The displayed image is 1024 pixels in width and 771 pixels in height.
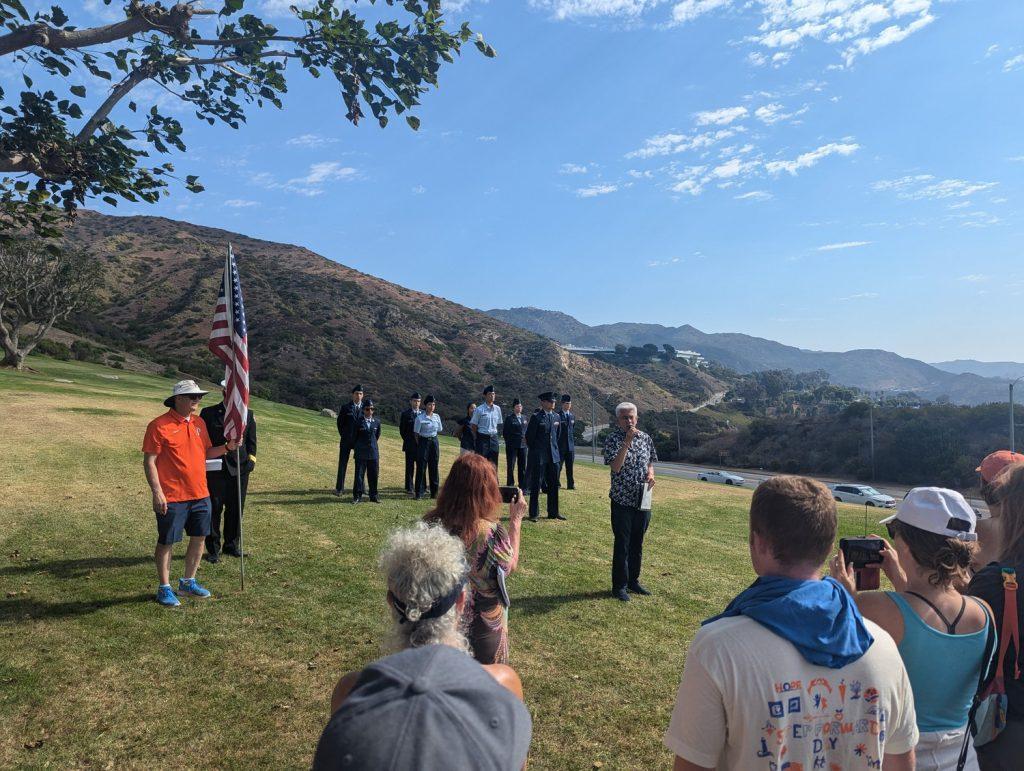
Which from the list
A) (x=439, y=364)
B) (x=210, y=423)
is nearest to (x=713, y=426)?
(x=439, y=364)

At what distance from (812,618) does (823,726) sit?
1.14ft

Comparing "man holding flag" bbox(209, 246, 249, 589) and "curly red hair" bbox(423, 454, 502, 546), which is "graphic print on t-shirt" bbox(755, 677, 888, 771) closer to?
"curly red hair" bbox(423, 454, 502, 546)

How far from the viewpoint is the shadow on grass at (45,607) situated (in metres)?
5.37

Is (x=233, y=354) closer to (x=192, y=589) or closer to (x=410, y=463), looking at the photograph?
(x=192, y=589)

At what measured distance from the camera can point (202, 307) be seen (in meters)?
70.6

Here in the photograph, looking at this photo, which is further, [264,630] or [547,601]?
[547,601]

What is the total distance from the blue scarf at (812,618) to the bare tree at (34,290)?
3734 cm

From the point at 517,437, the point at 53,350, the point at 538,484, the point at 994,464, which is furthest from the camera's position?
the point at 53,350

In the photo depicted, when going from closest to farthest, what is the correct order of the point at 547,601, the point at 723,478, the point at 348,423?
the point at 547,601, the point at 348,423, the point at 723,478

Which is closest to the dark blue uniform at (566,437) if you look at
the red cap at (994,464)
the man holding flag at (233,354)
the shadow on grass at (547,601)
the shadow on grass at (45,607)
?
the shadow on grass at (547,601)

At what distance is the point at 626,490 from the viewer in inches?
260

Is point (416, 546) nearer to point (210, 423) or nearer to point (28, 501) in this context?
point (210, 423)

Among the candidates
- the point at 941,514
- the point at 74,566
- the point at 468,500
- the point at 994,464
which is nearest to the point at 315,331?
the point at 74,566

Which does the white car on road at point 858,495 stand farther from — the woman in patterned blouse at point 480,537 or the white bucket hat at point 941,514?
the white bucket hat at point 941,514
